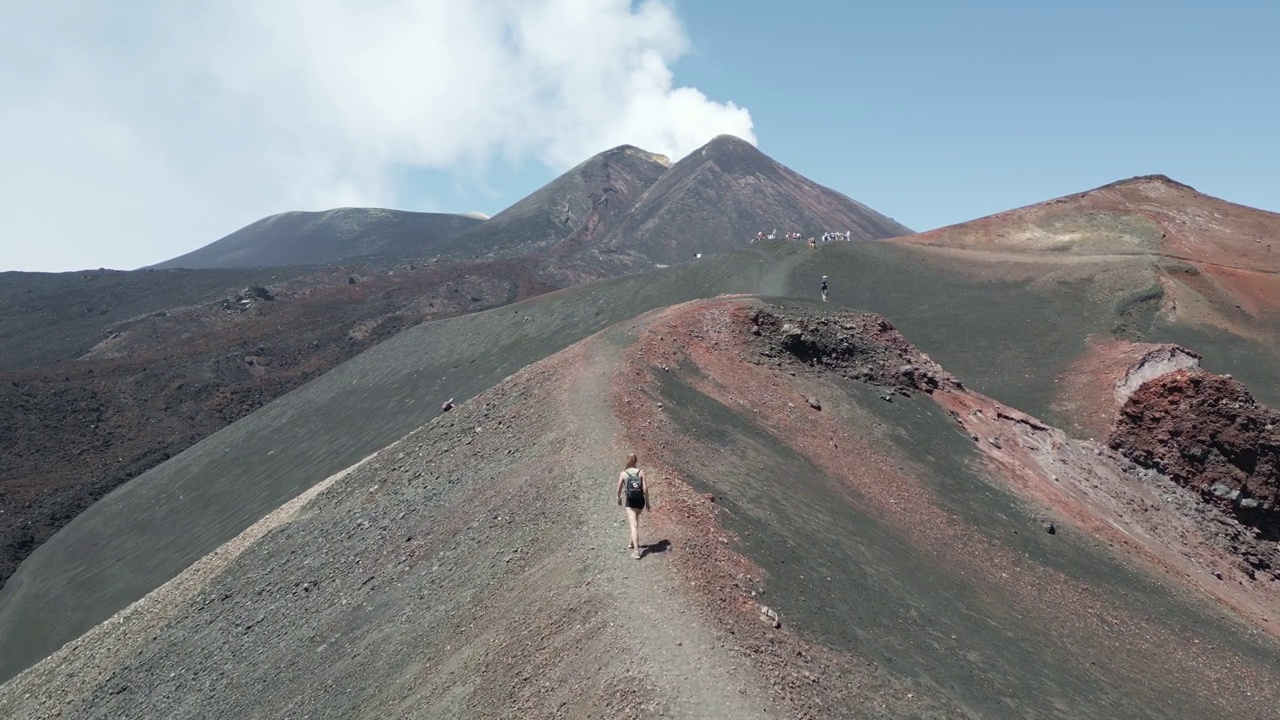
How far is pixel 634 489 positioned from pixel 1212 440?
27198mm

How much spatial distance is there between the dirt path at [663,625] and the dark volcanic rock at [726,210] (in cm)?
9246

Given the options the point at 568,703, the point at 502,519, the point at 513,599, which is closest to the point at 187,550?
the point at 502,519

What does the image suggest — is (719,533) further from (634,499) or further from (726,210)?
(726,210)

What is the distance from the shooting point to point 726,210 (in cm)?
12850

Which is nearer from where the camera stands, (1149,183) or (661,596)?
(661,596)

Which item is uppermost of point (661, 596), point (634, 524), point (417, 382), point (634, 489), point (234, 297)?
point (234, 297)

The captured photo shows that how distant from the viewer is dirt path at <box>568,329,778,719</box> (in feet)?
28.1

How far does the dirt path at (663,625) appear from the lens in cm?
855

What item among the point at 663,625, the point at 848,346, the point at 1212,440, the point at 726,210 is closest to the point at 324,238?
the point at 726,210

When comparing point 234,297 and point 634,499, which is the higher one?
point 234,297

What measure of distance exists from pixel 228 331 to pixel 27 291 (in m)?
33.9

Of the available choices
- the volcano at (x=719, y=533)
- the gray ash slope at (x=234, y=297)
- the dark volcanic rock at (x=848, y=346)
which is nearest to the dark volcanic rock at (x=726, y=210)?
the gray ash slope at (x=234, y=297)

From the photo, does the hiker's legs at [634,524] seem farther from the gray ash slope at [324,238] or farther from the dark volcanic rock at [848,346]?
the gray ash slope at [324,238]

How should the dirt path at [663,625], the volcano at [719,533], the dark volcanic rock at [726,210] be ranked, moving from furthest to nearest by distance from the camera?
the dark volcanic rock at [726,210] < the volcano at [719,533] < the dirt path at [663,625]
